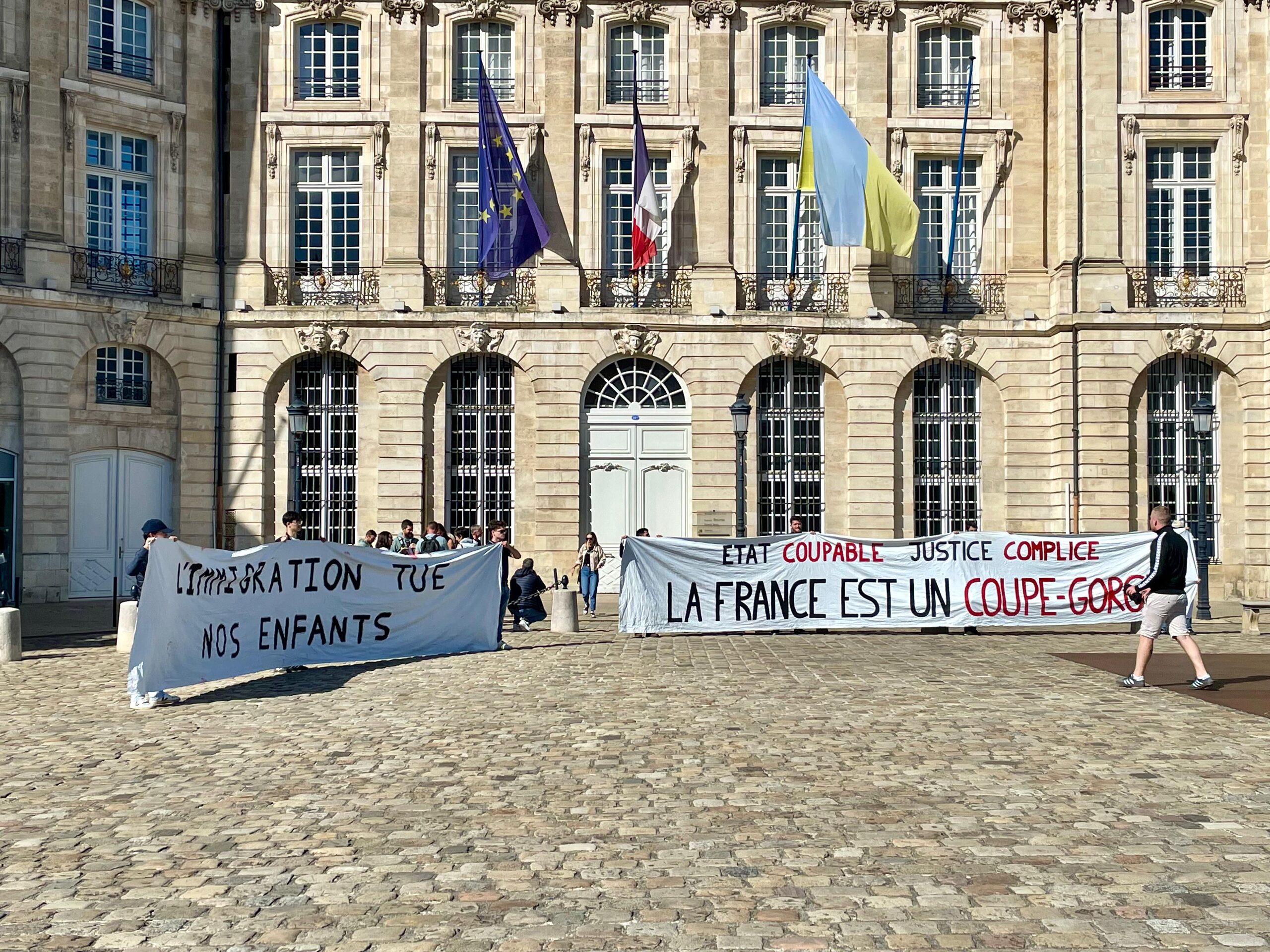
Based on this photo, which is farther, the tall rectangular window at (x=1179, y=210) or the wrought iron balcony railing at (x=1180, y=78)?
the wrought iron balcony railing at (x=1180, y=78)

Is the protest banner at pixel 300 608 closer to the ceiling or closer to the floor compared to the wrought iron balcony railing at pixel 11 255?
closer to the floor

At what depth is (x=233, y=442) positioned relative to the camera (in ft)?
103

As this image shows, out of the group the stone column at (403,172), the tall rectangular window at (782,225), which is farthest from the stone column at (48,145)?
the tall rectangular window at (782,225)

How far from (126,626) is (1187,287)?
76.4 feet

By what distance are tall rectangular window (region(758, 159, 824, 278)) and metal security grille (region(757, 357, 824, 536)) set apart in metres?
2.19

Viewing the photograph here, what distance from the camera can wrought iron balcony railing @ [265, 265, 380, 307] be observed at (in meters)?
31.6

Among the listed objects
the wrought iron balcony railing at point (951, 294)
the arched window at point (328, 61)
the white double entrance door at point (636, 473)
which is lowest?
the white double entrance door at point (636, 473)

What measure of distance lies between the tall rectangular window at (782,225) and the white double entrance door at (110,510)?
45.9 feet

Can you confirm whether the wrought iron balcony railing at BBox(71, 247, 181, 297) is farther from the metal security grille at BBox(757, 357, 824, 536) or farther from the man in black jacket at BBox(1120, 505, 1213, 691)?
the man in black jacket at BBox(1120, 505, 1213, 691)

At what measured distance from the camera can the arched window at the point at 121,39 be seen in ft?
98.8

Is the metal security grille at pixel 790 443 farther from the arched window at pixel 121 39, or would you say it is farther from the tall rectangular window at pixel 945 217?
the arched window at pixel 121 39

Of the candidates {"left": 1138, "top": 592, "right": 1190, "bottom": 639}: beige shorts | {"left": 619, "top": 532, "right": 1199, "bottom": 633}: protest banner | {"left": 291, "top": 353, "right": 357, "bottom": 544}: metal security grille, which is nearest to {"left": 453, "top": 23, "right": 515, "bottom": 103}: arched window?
{"left": 291, "top": 353, "right": 357, "bottom": 544}: metal security grille

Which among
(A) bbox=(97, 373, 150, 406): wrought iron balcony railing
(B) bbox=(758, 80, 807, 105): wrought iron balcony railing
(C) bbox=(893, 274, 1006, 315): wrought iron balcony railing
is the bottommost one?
(A) bbox=(97, 373, 150, 406): wrought iron balcony railing

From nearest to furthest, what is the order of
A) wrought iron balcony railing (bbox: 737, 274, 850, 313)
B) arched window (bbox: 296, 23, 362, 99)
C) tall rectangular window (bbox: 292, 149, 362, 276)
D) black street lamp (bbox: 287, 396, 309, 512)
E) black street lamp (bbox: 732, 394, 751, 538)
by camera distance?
black street lamp (bbox: 732, 394, 751, 538), black street lamp (bbox: 287, 396, 309, 512), wrought iron balcony railing (bbox: 737, 274, 850, 313), tall rectangular window (bbox: 292, 149, 362, 276), arched window (bbox: 296, 23, 362, 99)
